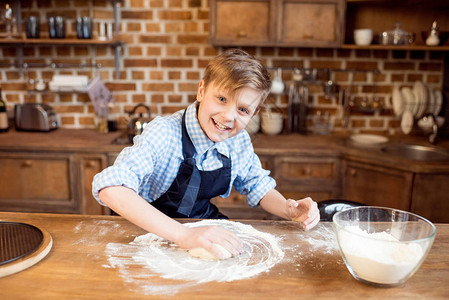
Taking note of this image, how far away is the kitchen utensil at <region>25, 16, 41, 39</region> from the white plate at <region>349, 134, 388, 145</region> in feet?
7.18

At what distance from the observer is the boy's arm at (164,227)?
1118 millimetres

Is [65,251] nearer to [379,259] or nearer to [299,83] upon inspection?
[379,259]

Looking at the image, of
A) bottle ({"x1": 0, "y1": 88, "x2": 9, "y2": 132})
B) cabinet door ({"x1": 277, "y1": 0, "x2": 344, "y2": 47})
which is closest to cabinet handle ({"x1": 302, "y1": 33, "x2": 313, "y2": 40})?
cabinet door ({"x1": 277, "y1": 0, "x2": 344, "y2": 47})

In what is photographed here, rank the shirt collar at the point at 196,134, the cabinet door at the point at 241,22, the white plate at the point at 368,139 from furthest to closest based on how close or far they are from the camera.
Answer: the white plate at the point at 368,139 → the cabinet door at the point at 241,22 → the shirt collar at the point at 196,134

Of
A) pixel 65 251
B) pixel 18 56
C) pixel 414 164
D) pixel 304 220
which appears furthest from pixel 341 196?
pixel 18 56

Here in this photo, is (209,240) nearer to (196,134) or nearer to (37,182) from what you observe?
(196,134)

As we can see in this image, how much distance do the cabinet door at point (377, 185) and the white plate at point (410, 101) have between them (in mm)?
714

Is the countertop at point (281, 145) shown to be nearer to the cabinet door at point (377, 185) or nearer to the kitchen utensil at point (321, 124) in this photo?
the cabinet door at point (377, 185)

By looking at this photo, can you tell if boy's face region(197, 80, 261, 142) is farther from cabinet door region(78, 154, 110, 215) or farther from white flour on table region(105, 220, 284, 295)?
cabinet door region(78, 154, 110, 215)

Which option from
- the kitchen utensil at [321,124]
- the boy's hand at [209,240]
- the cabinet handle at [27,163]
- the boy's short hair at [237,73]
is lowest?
the cabinet handle at [27,163]

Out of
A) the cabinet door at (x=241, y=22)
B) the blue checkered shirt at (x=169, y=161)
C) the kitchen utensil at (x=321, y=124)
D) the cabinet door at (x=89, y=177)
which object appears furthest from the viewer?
the kitchen utensil at (x=321, y=124)

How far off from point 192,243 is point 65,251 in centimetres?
33

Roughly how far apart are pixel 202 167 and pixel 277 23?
154 centimetres

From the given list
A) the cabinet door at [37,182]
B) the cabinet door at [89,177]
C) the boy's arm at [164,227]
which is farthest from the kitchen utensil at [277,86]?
the boy's arm at [164,227]
